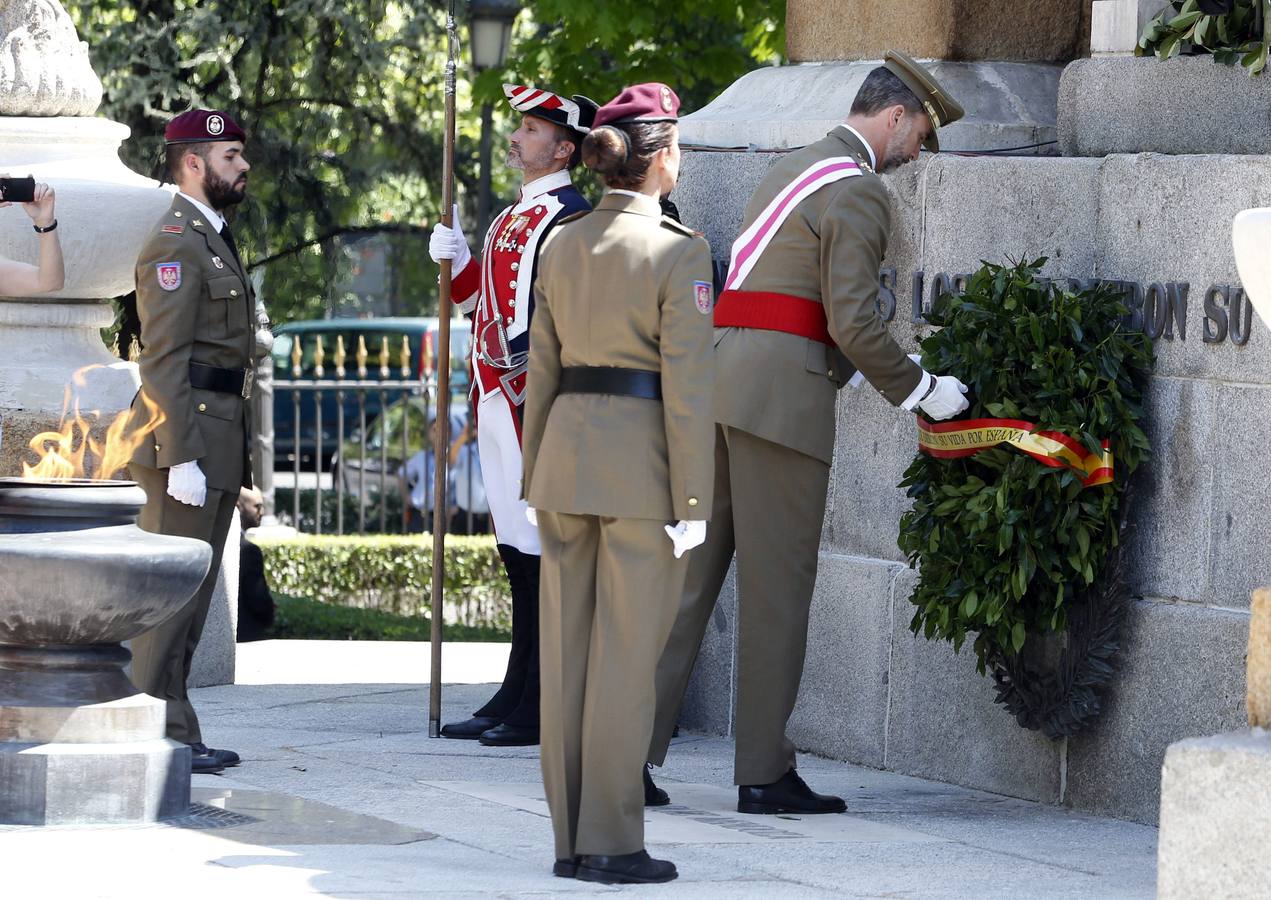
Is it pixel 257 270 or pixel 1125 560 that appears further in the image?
pixel 257 270

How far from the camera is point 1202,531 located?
252 inches

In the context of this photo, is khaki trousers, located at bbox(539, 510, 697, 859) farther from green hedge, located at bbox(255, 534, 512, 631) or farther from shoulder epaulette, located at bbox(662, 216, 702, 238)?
green hedge, located at bbox(255, 534, 512, 631)

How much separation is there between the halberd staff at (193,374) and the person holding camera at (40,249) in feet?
1.20

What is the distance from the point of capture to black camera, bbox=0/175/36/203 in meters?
7.00

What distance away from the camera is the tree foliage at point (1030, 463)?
6.44 metres

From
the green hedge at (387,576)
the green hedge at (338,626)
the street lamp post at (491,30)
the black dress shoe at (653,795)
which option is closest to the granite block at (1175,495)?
the black dress shoe at (653,795)

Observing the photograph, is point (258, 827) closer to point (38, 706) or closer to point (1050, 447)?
point (38, 706)

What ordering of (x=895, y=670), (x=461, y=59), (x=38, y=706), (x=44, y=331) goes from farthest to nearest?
(x=461, y=59), (x=44, y=331), (x=895, y=670), (x=38, y=706)

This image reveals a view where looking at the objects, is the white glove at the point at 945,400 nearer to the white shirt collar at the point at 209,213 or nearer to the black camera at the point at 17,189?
the white shirt collar at the point at 209,213

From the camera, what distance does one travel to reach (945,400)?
6.53 meters

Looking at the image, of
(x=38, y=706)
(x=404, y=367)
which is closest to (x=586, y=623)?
(x=38, y=706)

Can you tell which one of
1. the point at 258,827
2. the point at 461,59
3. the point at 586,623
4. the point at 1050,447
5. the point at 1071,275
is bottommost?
the point at 258,827

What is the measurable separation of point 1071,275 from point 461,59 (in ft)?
39.7

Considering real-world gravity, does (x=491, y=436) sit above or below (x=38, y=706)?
above
